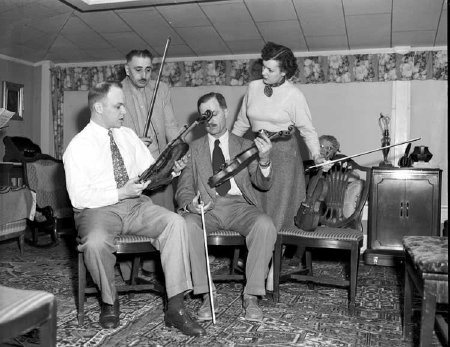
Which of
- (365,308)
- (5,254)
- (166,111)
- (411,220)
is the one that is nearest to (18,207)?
(5,254)

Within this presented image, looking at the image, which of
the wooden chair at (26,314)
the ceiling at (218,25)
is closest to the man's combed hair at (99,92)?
the wooden chair at (26,314)

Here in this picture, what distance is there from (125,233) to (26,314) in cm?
135

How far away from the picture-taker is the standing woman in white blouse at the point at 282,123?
336 centimetres

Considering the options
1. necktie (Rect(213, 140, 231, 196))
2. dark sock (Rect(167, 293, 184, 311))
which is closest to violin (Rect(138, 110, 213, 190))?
necktie (Rect(213, 140, 231, 196))

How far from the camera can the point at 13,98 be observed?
6.70 metres

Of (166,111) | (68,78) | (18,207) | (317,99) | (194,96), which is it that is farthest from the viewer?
(68,78)

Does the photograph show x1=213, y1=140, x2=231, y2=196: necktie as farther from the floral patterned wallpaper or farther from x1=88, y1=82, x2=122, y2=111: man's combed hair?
the floral patterned wallpaper

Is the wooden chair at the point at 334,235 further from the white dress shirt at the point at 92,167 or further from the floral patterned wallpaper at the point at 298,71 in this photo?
the floral patterned wallpaper at the point at 298,71

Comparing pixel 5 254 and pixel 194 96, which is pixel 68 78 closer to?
pixel 194 96

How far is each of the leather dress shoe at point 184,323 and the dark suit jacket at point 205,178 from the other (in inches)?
29.9

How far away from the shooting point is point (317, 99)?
19.8 feet

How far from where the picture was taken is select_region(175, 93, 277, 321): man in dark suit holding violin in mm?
2914

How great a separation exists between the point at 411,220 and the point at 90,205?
314 centimetres

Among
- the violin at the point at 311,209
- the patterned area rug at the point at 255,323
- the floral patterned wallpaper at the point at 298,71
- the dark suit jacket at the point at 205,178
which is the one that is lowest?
the patterned area rug at the point at 255,323
